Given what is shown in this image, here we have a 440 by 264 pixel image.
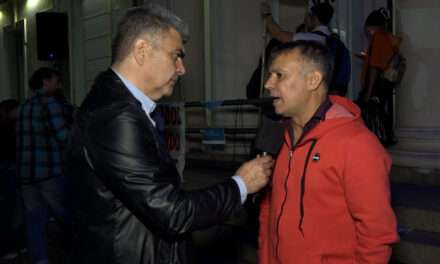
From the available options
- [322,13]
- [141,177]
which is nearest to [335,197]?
[141,177]

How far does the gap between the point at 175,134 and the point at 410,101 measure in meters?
2.50

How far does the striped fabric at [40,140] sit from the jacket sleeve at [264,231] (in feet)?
8.93

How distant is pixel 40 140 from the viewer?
491 cm

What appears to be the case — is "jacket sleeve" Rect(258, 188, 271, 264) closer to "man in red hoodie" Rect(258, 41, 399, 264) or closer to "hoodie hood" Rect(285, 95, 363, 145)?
"man in red hoodie" Rect(258, 41, 399, 264)

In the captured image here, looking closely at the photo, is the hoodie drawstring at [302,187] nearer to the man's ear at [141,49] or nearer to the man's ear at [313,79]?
the man's ear at [313,79]

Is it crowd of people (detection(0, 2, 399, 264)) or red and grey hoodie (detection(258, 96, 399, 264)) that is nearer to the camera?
crowd of people (detection(0, 2, 399, 264))

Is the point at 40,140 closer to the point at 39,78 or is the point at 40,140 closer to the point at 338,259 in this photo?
the point at 39,78

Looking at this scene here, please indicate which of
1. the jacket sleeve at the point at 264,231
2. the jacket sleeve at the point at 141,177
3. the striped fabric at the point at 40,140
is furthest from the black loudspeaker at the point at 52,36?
the jacket sleeve at the point at 141,177

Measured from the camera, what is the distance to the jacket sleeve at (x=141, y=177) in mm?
1830

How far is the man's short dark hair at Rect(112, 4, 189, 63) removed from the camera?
2023mm

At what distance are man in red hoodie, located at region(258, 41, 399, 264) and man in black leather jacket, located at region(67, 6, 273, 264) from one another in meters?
0.22

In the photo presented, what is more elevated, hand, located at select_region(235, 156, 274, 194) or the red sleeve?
the red sleeve

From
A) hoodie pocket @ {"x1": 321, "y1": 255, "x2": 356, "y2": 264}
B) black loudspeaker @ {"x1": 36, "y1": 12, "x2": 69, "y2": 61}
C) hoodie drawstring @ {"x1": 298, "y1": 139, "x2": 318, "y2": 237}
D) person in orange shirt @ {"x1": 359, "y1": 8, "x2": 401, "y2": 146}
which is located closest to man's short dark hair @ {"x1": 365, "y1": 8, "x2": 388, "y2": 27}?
person in orange shirt @ {"x1": 359, "y1": 8, "x2": 401, "y2": 146}

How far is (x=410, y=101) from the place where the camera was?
588 cm
